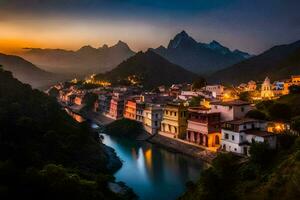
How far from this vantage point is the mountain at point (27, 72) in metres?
165

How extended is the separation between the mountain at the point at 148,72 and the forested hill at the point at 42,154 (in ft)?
164

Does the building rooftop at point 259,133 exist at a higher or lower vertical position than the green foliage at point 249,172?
higher

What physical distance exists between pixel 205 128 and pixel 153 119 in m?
8.82

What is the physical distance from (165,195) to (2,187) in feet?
37.1

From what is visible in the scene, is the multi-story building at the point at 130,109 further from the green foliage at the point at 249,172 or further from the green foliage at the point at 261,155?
the green foliage at the point at 249,172

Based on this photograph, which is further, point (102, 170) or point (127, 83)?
point (127, 83)

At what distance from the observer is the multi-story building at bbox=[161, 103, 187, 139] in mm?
35406

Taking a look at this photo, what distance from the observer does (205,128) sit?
31.2 metres

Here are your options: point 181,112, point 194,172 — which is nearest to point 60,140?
point 194,172

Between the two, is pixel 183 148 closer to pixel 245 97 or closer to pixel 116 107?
pixel 245 97

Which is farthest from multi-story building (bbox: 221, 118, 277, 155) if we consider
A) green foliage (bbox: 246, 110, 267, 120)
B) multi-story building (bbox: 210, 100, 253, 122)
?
multi-story building (bbox: 210, 100, 253, 122)

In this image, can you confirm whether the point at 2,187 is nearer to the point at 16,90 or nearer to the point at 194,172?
the point at 194,172

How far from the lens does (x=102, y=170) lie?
25.8 meters

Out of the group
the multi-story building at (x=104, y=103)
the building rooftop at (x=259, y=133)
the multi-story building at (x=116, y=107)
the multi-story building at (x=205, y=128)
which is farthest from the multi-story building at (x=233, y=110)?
the multi-story building at (x=104, y=103)
